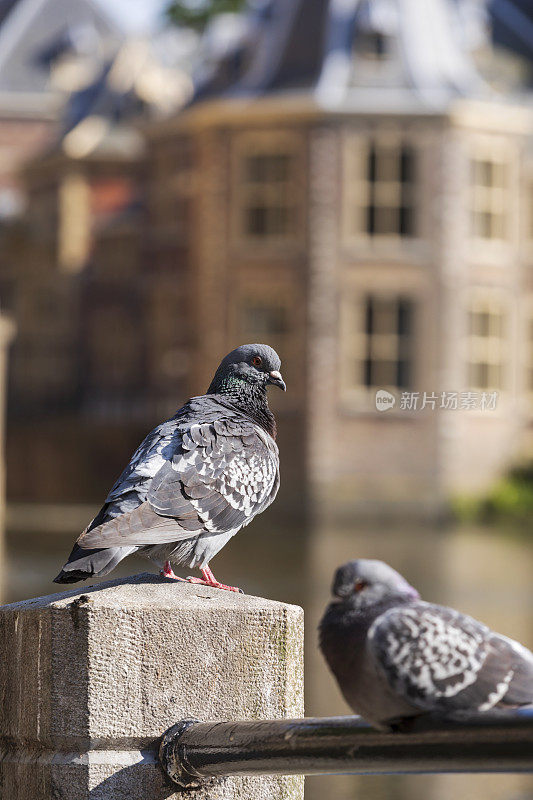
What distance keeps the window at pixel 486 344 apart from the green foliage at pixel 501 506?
2.03 metres

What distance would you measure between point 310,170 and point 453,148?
257 centimetres

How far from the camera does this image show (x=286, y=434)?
27500 mm

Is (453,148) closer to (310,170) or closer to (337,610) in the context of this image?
(310,170)

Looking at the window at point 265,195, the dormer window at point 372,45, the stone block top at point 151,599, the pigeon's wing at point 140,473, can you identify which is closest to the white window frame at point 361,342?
the window at point 265,195

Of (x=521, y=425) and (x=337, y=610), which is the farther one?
(x=521, y=425)

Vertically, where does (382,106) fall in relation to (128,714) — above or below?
above

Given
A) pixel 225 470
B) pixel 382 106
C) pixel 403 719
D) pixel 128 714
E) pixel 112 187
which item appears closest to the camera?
pixel 403 719

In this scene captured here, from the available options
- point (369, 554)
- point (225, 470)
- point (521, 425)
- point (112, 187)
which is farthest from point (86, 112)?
point (225, 470)

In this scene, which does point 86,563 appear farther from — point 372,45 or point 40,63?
point 40,63

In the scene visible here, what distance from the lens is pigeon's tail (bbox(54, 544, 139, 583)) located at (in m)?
3.02

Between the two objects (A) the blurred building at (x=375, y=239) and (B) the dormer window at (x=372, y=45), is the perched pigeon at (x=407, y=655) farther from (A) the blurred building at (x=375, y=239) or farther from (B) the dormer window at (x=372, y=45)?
(B) the dormer window at (x=372, y=45)

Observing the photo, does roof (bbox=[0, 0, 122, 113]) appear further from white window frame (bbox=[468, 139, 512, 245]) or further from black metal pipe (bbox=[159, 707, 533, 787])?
black metal pipe (bbox=[159, 707, 533, 787])

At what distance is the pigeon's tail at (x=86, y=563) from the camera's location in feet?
9.89

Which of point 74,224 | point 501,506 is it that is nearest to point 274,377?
point 501,506
